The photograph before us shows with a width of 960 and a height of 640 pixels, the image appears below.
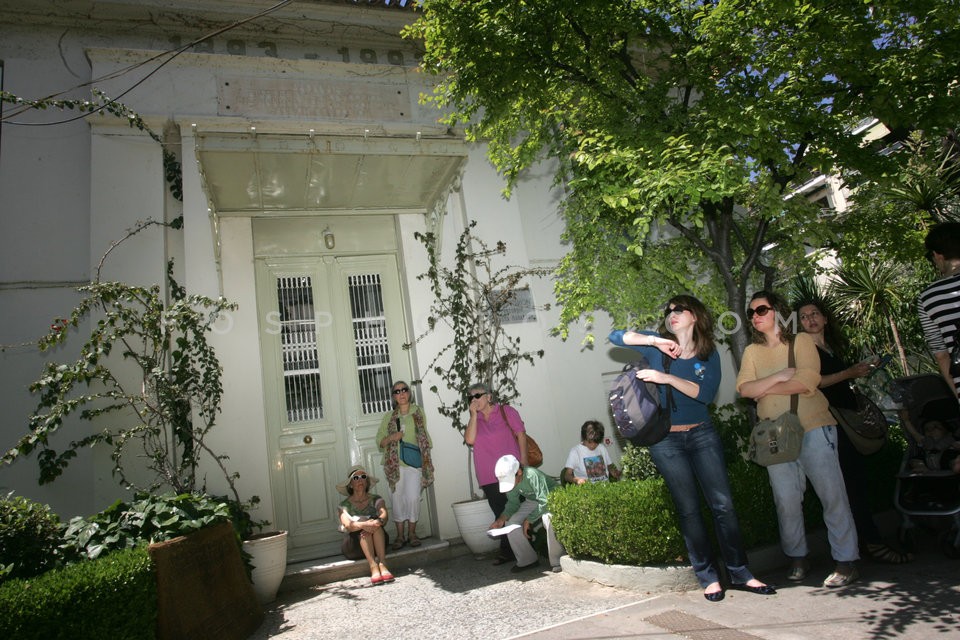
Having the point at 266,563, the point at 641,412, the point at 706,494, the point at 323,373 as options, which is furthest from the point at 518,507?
the point at 323,373

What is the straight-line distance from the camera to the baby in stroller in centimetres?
445

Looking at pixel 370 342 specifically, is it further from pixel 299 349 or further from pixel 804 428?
pixel 804 428

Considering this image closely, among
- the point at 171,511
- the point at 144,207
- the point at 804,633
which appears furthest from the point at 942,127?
the point at 144,207

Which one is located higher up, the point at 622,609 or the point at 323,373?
the point at 323,373

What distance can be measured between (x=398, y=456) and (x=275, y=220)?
11.5 feet

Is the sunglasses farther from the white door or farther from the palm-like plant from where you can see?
the palm-like plant

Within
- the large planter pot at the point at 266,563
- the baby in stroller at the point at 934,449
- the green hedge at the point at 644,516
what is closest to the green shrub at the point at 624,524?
the green hedge at the point at 644,516

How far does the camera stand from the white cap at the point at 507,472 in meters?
5.67

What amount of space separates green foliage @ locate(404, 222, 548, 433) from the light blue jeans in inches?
143

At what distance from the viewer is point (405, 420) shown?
7.04 m

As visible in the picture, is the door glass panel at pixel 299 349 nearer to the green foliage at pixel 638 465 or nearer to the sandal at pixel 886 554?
the green foliage at pixel 638 465

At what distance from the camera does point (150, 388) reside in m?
5.89

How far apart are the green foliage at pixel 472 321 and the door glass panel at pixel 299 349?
1280mm

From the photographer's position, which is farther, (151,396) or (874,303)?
(874,303)
